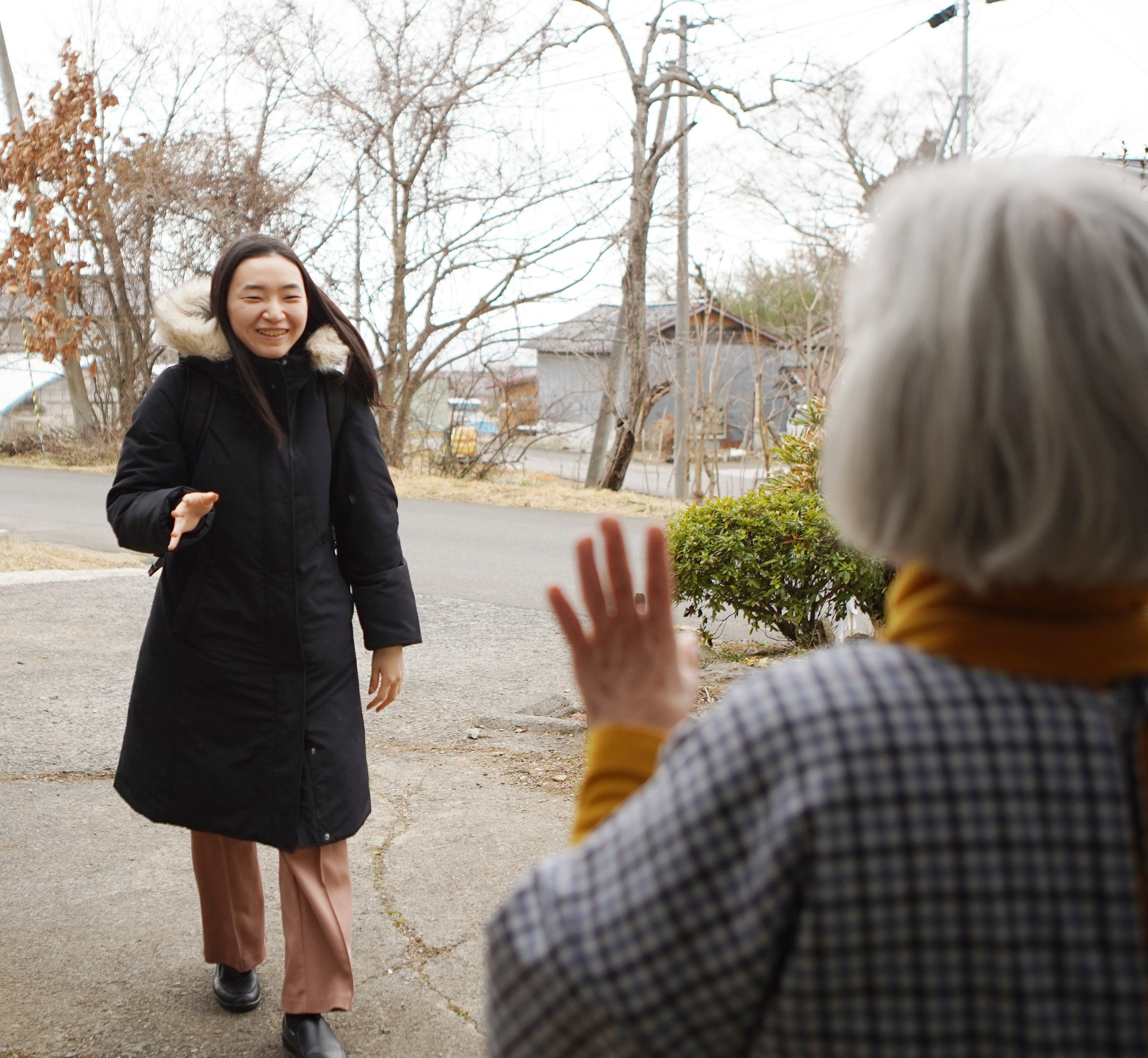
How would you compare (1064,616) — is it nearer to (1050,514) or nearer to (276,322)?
(1050,514)

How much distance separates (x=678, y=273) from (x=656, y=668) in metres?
17.5

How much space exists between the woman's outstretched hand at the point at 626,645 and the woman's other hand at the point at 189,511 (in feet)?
4.80

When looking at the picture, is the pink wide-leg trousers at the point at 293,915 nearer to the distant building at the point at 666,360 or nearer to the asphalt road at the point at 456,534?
the asphalt road at the point at 456,534

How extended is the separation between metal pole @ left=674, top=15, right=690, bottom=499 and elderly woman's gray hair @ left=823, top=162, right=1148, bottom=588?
16.4m

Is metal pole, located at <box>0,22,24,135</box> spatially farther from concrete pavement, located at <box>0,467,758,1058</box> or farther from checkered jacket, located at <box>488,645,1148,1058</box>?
checkered jacket, located at <box>488,645,1148,1058</box>

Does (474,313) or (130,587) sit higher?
(474,313)

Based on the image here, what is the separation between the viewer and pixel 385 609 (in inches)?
111

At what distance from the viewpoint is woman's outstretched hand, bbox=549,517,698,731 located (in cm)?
115

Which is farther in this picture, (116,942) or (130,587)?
(130,587)

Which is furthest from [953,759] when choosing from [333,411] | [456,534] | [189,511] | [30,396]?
[30,396]

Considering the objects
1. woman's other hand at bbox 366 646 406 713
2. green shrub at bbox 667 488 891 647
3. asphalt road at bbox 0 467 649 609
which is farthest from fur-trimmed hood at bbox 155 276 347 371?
asphalt road at bbox 0 467 649 609

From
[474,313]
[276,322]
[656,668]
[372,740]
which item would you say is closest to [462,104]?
[474,313]

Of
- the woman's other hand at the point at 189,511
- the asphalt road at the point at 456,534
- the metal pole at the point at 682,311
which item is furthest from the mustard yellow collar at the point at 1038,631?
the metal pole at the point at 682,311

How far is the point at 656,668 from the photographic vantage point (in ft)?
3.83
